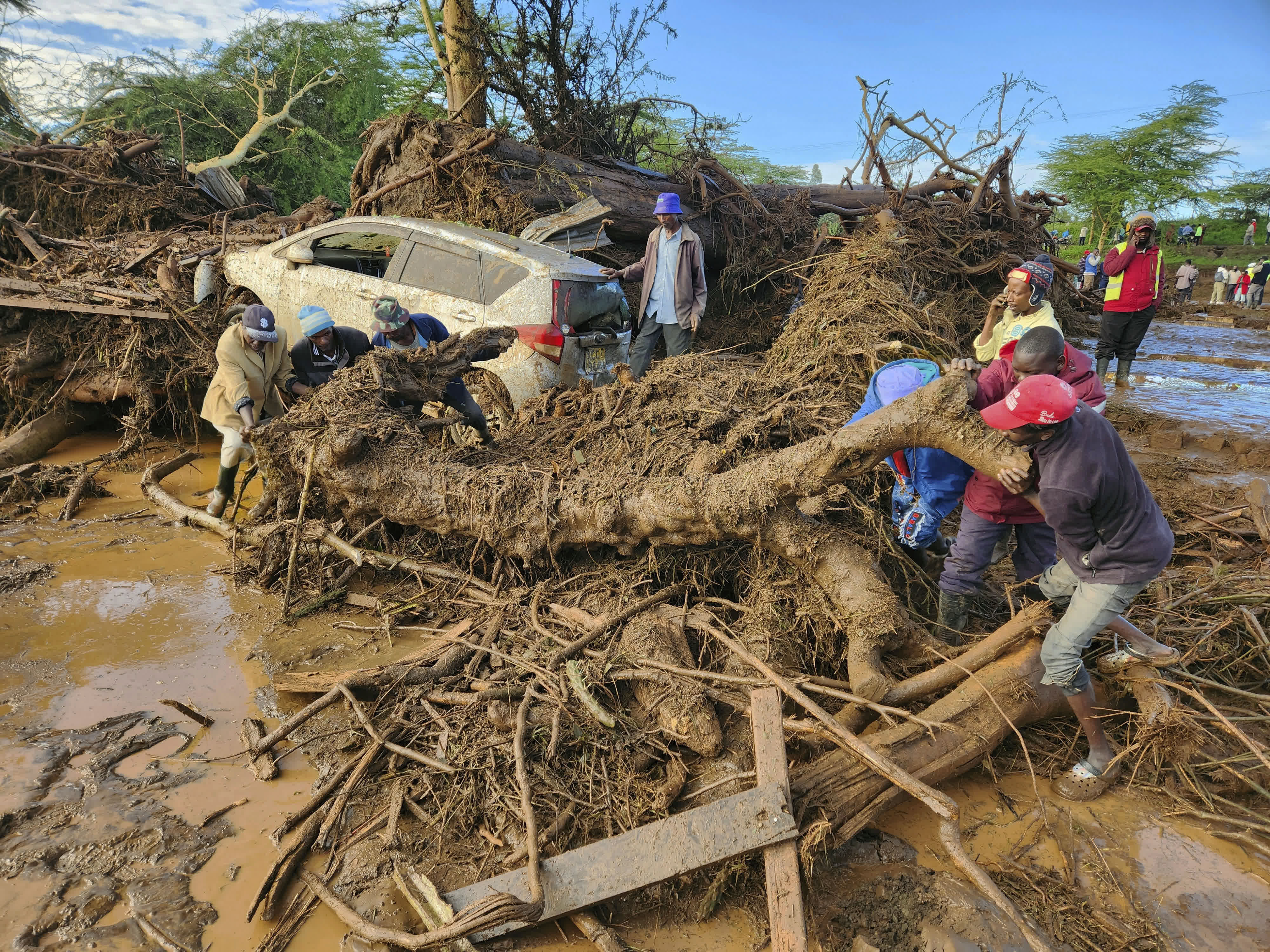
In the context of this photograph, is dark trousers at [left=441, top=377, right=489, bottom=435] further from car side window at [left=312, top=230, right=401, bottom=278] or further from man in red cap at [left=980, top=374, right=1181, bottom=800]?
man in red cap at [left=980, top=374, right=1181, bottom=800]

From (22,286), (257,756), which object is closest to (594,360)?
(257,756)

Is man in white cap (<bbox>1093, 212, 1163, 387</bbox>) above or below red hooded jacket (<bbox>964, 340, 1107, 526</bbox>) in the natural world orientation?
above

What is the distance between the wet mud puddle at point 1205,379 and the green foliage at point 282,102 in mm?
17459

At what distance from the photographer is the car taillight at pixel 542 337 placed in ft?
18.6

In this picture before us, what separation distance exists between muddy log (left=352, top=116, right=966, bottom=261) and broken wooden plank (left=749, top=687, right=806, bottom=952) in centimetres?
725

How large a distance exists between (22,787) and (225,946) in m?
1.34

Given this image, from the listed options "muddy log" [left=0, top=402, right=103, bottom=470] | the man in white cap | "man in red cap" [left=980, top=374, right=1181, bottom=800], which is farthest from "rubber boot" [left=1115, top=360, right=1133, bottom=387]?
"muddy log" [left=0, top=402, right=103, bottom=470]

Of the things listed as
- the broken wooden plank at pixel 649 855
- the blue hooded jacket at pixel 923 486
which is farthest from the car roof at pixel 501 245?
the broken wooden plank at pixel 649 855

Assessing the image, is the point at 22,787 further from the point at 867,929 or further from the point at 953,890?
the point at 953,890

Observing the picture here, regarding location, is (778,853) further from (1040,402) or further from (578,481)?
(578,481)

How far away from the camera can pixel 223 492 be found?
5445 mm

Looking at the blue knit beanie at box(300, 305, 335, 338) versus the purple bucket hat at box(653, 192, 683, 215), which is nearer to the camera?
the blue knit beanie at box(300, 305, 335, 338)

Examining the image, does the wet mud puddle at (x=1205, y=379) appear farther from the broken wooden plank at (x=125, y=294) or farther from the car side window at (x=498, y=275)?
the broken wooden plank at (x=125, y=294)

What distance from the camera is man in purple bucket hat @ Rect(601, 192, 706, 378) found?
6.84 meters
